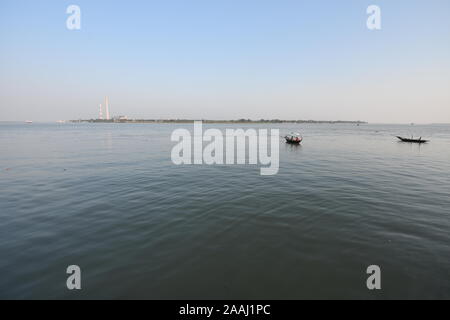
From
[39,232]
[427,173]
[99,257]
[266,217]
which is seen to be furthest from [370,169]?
[39,232]

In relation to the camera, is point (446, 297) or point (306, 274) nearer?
point (446, 297)

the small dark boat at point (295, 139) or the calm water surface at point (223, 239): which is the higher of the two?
the small dark boat at point (295, 139)

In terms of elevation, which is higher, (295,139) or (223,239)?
(295,139)

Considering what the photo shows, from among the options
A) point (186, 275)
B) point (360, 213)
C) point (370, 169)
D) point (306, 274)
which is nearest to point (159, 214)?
point (186, 275)

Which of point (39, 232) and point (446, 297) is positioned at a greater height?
point (39, 232)

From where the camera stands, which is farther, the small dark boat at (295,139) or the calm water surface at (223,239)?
the small dark boat at (295,139)

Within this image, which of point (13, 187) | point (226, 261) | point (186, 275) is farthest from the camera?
point (13, 187)

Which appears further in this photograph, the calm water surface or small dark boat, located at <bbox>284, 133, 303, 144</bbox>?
small dark boat, located at <bbox>284, 133, 303, 144</bbox>

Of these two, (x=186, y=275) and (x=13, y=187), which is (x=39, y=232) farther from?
(x=13, y=187)

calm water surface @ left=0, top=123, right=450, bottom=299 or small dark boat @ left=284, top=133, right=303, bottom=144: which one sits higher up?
small dark boat @ left=284, top=133, right=303, bottom=144

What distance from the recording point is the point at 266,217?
10883 mm

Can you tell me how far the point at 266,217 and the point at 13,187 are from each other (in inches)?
756

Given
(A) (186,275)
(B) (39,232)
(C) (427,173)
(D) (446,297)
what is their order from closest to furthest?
(D) (446,297), (A) (186,275), (B) (39,232), (C) (427,173)

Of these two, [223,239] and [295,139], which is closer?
[223,239]
